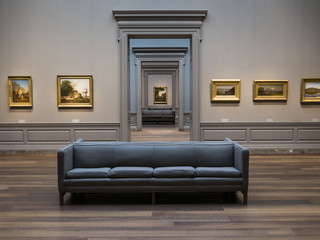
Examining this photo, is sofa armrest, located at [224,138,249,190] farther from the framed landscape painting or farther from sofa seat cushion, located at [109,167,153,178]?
the framed landscape painting

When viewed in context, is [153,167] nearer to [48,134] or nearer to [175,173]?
[175,173]

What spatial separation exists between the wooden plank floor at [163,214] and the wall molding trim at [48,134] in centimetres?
324

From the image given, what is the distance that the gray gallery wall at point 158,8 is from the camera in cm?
990

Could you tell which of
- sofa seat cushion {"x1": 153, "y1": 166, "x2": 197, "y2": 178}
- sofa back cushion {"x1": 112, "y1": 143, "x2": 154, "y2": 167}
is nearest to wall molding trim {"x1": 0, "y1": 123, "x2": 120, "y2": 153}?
sofa back cushion {"x1": 112, "y1": 143, "x2": 154, "y2": 167}

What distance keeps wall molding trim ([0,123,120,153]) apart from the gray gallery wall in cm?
27

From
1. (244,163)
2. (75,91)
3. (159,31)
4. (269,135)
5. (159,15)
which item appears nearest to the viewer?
(244,163)

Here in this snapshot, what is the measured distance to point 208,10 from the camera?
9.95m

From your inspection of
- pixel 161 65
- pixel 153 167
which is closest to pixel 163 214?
pixel 153 167

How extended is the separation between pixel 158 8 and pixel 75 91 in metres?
4.00

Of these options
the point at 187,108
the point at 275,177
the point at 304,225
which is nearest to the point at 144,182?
the point at 304,225

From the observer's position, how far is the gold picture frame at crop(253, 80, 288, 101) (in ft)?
32.9

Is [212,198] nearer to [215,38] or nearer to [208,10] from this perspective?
[215,38]

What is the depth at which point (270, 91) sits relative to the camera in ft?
33.1

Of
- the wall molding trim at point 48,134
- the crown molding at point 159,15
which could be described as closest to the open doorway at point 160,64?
the wall molding trim at point 48,134
